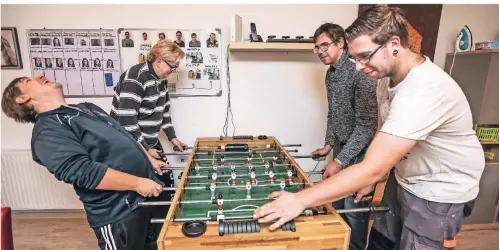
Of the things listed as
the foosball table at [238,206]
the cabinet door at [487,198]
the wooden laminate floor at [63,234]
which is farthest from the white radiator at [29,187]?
the cabinet door at [487,198]

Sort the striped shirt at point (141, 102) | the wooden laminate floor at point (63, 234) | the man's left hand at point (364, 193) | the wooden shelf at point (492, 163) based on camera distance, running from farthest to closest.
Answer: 1. the wooden shelf at point (492, 163)
2. the wooden laminate floor at point (63, 234)
3. the striped shirt at point (141, 102)
4. the man's left hand at point (364, 193)

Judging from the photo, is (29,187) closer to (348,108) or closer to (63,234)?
(63,234)

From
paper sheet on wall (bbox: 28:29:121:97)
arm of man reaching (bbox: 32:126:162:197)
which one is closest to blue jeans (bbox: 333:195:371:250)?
arm of man reaching (bbox: 32:126:162:197)

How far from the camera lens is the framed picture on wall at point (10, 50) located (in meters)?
2.41

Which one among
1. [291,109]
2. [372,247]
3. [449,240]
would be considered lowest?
[372,247]

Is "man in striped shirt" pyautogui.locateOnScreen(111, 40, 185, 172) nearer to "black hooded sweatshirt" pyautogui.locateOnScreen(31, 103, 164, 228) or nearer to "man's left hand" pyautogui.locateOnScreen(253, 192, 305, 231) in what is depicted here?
"black hooded sweatshirt" pyautogui.locateOnScreen(31, 103, 164, 228)

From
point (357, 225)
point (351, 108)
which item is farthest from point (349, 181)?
point (357, 225)

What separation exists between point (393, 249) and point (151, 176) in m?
1.32

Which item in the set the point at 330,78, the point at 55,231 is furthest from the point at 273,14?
the point at 55,231

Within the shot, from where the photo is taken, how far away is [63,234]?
2.39 m

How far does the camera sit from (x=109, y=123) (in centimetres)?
137

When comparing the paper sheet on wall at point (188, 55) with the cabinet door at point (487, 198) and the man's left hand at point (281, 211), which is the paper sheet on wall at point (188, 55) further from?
the cabinet door at point (487, 198)

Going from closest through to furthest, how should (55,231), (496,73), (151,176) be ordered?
(151,176) < (496,73) < (55,231)

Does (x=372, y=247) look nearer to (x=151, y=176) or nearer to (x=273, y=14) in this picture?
(x=151, y=176)
